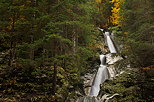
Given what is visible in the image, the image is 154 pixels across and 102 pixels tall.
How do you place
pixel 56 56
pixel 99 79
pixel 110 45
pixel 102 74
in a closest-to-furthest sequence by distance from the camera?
pixel 56 56, pixel 99 79, pixel 102 74, pixel 110 45

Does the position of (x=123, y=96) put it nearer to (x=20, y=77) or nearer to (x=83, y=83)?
(x=83, y=83)

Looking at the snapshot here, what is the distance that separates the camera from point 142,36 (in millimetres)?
11555

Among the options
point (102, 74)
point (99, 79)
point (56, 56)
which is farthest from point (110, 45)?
point (56, 56)

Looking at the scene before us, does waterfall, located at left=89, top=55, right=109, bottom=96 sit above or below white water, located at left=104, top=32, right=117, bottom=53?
below

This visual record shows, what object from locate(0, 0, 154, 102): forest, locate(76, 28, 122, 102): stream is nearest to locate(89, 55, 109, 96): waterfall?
locate(76, 28, 122, 102): stream

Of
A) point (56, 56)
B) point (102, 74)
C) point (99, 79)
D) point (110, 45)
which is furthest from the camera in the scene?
point (110, 45)

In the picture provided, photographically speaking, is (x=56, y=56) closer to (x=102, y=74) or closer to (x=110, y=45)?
(x=102, y=74)

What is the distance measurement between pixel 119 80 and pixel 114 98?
289cm

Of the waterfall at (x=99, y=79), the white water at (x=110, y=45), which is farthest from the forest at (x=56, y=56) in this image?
the white water at (x=110, y=45)

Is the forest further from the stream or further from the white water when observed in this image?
the white water

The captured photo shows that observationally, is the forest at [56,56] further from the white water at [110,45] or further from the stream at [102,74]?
the white water at [110,45]

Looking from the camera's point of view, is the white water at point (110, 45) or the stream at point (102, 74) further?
the white water at point (110, 45)

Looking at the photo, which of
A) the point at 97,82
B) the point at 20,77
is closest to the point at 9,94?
the point at 20,77

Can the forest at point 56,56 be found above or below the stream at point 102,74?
above
